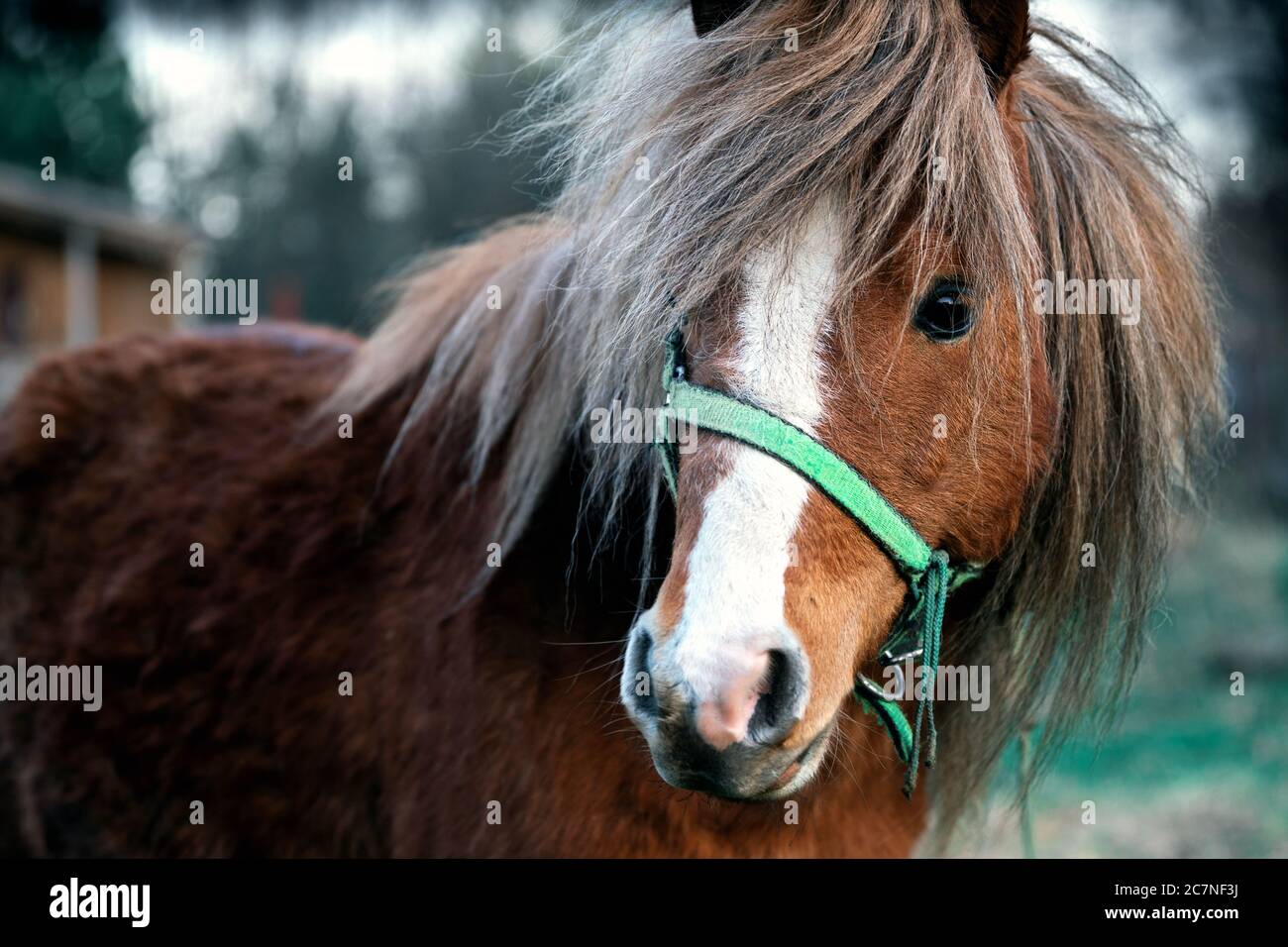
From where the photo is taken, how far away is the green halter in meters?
1.69

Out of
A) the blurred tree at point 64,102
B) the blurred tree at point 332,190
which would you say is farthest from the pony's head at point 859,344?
the blurred tree at point 64,102

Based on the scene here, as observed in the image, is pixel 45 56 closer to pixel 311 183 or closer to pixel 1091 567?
pixel 311 183

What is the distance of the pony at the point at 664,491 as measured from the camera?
1.75 m

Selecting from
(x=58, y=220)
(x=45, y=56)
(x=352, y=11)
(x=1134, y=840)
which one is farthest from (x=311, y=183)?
(x=1134, y=840)

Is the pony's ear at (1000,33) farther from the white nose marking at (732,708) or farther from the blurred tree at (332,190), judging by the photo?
the blurred tree at (332,190)

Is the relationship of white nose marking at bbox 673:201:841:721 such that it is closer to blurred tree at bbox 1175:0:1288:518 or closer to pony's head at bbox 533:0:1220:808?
pony's head at bbox 533:0:1220:808

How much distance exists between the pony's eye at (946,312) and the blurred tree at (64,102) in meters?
33.0

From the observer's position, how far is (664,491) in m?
2.19

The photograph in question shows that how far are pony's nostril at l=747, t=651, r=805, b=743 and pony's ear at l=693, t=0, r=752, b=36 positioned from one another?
4.27 feet

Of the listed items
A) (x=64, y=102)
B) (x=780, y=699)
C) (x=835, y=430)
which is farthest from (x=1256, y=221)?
(x=64, y=102)

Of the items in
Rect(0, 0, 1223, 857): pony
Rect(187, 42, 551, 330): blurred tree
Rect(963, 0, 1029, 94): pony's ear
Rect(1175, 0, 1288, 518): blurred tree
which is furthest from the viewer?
Rect(187, 42, 551, 330): blurred tree

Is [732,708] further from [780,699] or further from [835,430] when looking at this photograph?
[835,430]

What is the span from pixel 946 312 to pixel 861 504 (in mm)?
406

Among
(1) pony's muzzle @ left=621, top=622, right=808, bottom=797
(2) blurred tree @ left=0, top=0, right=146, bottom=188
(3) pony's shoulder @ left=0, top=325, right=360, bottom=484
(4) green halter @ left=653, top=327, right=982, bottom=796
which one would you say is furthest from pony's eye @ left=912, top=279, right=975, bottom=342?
(2) blurred tree @ left=0, top=0, right=146, bottom=188
